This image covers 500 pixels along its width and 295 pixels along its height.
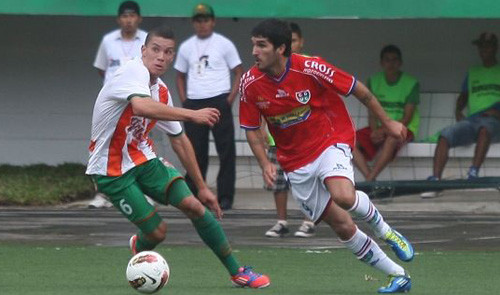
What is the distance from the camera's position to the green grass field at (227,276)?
31.3 ft

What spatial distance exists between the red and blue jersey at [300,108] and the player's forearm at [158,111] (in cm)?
103

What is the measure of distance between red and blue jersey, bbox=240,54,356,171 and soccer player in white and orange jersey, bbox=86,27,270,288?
64cm

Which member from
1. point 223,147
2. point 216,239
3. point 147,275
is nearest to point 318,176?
point 216,239

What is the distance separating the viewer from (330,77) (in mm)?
9625

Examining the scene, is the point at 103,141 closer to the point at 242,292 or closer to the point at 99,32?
Result: the point at 242,292

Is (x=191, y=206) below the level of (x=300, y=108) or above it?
below

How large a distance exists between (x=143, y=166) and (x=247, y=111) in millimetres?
903

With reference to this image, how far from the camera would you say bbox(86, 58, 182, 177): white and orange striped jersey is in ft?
30.9

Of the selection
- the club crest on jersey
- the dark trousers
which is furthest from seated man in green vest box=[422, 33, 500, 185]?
the club crest on jersey

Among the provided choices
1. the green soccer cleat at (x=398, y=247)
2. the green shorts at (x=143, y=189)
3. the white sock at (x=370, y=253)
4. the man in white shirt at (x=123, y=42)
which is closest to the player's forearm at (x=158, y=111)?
the green shorts at (x=143, y=189)

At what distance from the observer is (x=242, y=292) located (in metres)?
9.32

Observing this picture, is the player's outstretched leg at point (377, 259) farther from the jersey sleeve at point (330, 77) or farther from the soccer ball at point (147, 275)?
the soccer ball at point (147, 275)

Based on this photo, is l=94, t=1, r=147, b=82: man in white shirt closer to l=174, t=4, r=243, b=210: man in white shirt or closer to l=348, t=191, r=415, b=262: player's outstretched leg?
l=174, t=4, r=243, b=210: man in white shirt

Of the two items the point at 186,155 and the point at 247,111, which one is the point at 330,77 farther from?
the point at 186,155
